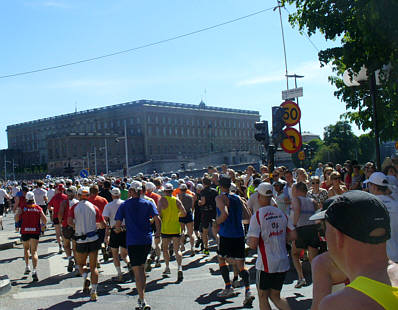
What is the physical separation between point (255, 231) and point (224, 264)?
218 centimetres

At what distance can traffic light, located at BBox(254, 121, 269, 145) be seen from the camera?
1021 cm

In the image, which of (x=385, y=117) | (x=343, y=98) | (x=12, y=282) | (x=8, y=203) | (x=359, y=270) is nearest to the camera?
(x=359, y=270)

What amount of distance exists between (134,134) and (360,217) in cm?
11687

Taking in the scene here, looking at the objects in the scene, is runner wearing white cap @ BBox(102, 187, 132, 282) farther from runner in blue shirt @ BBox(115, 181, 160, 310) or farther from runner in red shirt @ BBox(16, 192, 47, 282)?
runner in blue shirt @ BBox(115, 181, 160, 310)

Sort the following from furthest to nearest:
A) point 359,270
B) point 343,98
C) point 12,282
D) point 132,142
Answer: point 132,142 < point 343,98 < point 12,282 < point 359,270

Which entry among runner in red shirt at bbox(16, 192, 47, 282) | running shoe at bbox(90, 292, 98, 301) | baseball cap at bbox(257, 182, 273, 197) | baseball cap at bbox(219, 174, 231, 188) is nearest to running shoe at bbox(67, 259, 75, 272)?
runner in red shirt at bbox(16, 192, 47, 282)

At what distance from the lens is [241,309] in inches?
276

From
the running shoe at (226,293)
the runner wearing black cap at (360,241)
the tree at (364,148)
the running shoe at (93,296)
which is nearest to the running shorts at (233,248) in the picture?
the running shoe at (226,293)

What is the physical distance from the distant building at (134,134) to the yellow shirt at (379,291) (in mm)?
97171

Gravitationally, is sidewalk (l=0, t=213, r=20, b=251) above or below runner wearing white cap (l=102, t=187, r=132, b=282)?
below

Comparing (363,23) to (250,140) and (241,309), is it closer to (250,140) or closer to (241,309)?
(241,309)

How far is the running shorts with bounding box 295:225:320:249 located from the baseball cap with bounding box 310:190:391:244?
20.0ft

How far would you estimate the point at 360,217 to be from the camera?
186 cm

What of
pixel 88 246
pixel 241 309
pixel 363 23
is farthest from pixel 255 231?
pixel 363 23
